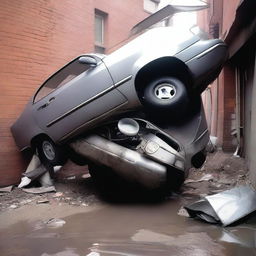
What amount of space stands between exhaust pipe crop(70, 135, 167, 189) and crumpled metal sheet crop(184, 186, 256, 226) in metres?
0.75

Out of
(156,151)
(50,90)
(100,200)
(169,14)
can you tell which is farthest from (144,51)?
(169,14)

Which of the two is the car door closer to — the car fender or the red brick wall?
the car fender

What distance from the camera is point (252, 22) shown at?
19.8ft

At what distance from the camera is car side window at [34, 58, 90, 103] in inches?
242

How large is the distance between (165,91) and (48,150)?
2400 millimetres

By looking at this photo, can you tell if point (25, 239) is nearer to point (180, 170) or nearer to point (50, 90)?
point (180, 170)

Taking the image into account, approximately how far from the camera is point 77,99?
18.6 ft

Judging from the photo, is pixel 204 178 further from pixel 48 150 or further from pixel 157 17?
pixel 157 17

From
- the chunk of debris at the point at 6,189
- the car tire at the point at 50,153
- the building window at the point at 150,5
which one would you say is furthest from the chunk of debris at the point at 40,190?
the building window at the point at 150,5

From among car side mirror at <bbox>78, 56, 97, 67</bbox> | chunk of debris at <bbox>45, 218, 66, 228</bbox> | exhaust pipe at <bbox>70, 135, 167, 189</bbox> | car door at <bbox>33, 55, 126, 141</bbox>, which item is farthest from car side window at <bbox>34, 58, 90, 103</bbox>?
chunk of debris at <bbox>45, 218, 66, 228</bbox>

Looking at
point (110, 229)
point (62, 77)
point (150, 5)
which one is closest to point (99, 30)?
point (150, 5)

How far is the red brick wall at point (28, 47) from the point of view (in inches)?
257

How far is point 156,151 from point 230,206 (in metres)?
1.29

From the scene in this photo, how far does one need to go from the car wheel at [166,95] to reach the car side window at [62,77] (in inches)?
51.5
